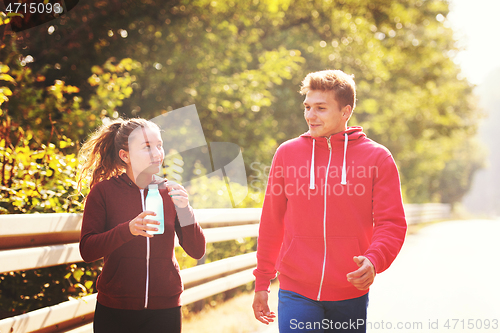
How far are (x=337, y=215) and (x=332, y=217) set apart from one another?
3 cm

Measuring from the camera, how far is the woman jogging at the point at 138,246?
8.32 ft

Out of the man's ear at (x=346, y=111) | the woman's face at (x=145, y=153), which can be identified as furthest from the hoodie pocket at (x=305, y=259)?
the woman's face at (x=145, y=153)

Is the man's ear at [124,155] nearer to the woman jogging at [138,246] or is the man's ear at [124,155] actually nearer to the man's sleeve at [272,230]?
the woman jogging at [138,246]

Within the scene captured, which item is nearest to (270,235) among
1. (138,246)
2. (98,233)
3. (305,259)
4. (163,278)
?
(305,259)

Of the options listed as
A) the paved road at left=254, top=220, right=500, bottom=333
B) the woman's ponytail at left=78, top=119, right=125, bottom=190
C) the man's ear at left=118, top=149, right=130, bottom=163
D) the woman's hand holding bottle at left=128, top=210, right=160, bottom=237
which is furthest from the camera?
the paved road at left=254, top=220, right=500, bottom=333

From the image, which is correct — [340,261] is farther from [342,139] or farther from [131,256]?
[131,256]

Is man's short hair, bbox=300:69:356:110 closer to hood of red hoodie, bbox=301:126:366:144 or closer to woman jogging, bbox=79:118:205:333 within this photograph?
hood of red hoodie, bbox=301:126:366:144

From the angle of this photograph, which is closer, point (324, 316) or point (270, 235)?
point (324, 316)

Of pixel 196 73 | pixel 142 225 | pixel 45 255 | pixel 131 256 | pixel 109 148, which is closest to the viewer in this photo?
pixel 142 225

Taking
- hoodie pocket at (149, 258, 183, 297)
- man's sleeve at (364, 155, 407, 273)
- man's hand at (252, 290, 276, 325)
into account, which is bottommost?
man's hand at (252, 290, 276, 325)

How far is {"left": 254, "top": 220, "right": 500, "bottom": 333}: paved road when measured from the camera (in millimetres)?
5488

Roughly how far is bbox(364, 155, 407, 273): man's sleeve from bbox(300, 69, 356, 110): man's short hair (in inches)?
17.3

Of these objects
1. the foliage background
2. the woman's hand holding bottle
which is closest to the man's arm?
the woman's hand holding bottle

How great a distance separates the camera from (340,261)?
260 centimetres
